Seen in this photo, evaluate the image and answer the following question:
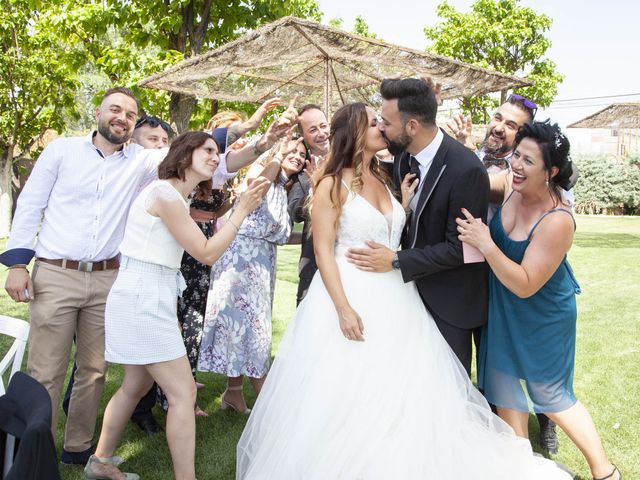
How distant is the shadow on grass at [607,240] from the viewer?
17.0m

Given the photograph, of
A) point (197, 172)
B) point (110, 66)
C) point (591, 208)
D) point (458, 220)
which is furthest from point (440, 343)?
point (591, 208)

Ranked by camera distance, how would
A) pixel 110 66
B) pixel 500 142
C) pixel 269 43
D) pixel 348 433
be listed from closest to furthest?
pixel 348 433 → pixel 500 142 → pixel 269 43 → pixel 110 66

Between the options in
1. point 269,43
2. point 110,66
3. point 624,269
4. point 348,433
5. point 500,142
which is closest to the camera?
point 348,433

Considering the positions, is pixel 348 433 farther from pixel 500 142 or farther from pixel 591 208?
pixel 591 208

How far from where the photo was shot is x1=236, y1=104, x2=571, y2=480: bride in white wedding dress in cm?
292

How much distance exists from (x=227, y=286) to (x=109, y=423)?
1389mm

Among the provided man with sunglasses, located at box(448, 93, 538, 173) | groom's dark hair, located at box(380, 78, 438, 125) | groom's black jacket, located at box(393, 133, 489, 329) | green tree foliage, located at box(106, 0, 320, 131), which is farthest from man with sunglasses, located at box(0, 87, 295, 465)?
green tree foliage, located at box(106, 0, 320, 131)

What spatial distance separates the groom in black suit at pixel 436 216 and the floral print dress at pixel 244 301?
1.32m

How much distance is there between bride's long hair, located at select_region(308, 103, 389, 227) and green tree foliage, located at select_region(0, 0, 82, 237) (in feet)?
50.7

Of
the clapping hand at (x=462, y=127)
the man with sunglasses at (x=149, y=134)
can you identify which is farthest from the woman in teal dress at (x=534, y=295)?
the man with sunglasses at (x=149, y=134)

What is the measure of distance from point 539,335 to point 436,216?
873 millimetres

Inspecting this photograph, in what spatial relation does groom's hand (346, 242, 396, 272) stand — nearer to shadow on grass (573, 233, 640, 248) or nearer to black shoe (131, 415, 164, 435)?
black shoe (131, 415, 164, 435)

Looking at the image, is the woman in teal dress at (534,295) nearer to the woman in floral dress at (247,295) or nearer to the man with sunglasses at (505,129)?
the man with sunglasses at (505,129)

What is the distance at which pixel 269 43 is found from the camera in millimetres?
6488
